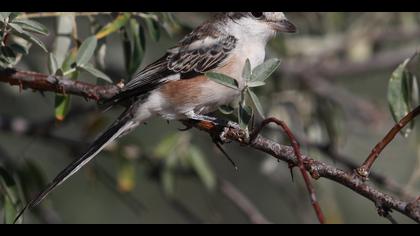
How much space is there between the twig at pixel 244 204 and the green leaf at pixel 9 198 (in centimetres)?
131

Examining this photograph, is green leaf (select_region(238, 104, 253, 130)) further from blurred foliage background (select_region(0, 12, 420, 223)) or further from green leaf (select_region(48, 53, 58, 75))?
green leaf (select_region(48, 53, 58, 75))

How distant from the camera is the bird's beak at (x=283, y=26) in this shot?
3.44 metres

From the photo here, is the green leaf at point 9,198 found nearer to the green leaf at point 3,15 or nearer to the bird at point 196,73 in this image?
the bird at point 196,73

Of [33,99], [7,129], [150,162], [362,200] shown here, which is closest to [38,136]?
[7,129]

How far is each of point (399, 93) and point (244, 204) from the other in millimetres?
1461

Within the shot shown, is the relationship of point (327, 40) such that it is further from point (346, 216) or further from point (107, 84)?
point (107, 84)

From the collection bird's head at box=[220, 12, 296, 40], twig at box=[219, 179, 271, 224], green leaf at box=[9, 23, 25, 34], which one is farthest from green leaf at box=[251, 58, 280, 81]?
twig at box=[219, 179, 271, 224]

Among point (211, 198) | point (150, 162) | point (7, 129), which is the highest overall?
point (7, 129)

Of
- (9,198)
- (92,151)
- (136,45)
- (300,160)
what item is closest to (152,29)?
(136,45)

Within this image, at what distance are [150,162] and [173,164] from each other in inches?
7.5

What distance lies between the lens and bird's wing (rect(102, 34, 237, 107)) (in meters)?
3.32

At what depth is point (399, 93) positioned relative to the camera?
2682 mm

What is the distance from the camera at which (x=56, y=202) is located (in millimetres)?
5559

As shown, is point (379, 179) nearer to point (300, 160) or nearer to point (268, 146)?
point (268, 146)
